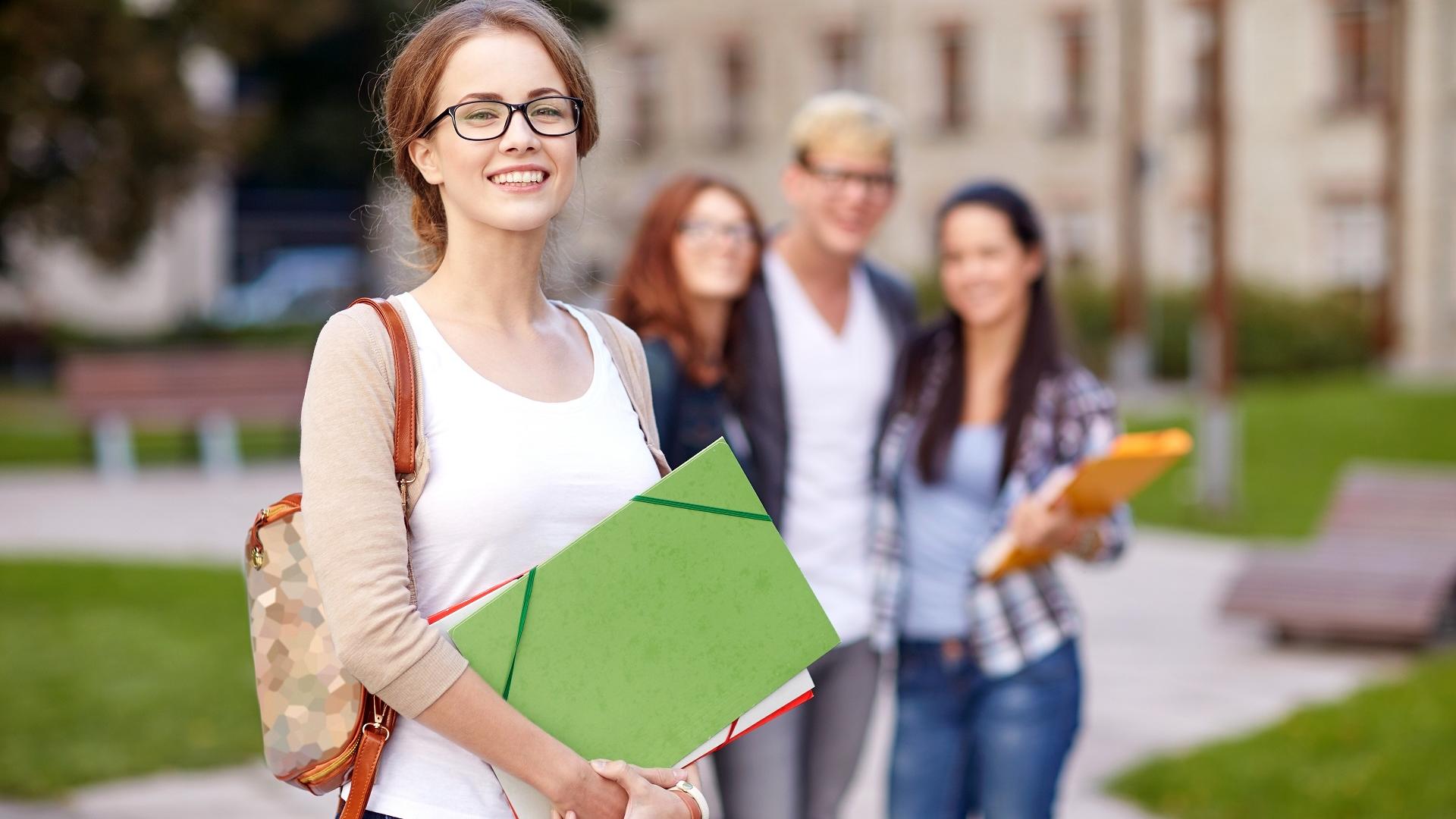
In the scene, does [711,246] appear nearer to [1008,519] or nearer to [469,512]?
[1008,519]

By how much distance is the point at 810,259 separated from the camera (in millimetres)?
3910

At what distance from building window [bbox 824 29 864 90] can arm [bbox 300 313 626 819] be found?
110 ft

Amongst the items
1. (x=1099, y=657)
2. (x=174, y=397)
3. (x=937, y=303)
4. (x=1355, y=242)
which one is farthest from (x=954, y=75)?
(x=1099, y=657)

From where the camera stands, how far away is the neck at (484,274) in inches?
85.2

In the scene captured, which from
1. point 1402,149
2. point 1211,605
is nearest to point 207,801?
point 1211,605

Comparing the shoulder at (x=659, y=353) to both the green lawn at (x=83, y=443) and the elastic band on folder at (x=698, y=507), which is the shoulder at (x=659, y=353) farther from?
the green lawn at (x=83, y=443)

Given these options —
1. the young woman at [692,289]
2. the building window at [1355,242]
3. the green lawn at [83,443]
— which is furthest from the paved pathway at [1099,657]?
the building window at [1355,242]

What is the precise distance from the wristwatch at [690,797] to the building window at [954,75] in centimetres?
3271

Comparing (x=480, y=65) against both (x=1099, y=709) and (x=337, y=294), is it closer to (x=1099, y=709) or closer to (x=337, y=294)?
(x=1099, y=709)

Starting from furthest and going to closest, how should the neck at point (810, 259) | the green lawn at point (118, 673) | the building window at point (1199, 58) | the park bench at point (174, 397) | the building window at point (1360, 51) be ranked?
the building window at point (1199, 58), the building window at point (1360, 51), the park bench at point (174, 397), the green lawn at point (118, 673), the neck at point (810, 259)

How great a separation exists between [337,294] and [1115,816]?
28343 mm

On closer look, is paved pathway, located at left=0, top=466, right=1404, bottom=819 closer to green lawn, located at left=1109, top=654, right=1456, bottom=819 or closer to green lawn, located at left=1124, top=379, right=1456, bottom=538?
green lawn, located at left=1109, top=654, right=1456, bottom=819

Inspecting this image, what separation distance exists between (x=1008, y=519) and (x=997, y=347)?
0.43 meters

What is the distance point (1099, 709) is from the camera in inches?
270
